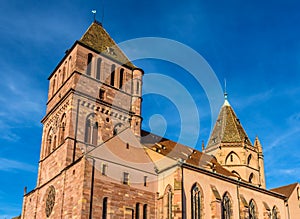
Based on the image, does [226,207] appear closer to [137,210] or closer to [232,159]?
[137,210]

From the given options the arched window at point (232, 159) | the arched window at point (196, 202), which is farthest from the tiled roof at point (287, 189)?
the arched window at point (196, 202)

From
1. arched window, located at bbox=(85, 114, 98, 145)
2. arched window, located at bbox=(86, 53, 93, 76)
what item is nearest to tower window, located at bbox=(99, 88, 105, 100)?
arched window, located at bbox=(86, 53, 93, 76)

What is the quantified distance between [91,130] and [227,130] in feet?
80.7

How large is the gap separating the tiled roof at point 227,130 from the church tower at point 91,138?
57.8 ft

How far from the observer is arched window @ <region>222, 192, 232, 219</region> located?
37.9m

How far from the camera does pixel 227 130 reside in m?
54.8

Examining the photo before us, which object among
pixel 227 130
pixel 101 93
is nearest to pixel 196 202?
pixel 101 93

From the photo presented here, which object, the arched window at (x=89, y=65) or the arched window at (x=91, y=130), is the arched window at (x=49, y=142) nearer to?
the arched window at (x=91, y=130)

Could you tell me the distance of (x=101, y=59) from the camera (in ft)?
134

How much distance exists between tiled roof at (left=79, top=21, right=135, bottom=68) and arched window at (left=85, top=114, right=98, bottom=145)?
8121mm

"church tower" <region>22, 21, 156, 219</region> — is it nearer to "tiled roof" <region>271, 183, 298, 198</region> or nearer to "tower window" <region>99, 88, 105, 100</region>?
"tower window" <region>99, 88, 105, 100</region>

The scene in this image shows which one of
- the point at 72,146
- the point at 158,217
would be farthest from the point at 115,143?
the point at 158,217

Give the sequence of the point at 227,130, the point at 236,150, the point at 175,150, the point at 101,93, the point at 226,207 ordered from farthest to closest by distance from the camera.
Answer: the point at 227,130 → the point at 236,150 → the point at 175,150 → the point at 101,93 → the point at 226,207

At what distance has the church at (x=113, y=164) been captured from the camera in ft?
101
